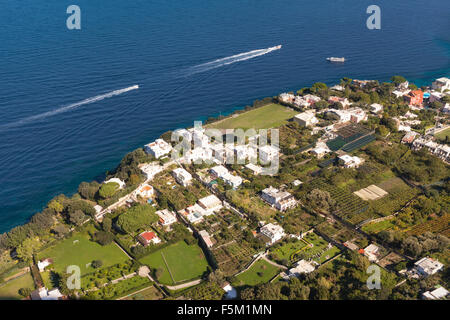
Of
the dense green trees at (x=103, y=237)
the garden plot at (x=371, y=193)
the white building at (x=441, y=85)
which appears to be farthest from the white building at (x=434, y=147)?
the dense green trees at (x=103, y=237)

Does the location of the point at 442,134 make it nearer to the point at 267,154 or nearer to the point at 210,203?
the point at 267,154

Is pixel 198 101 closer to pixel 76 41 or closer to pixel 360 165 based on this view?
pixel 360 165

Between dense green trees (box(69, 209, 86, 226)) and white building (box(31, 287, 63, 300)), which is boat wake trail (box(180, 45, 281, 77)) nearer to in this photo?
dense green trees (box(69, 209, 86, 226))

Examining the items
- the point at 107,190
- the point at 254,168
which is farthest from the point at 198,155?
the point at 107,190

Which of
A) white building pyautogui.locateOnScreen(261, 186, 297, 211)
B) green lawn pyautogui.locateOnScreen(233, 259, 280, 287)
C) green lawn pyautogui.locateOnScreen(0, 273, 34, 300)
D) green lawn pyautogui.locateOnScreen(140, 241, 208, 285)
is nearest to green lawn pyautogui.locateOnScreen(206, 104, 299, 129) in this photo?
white building pyautogui.locateOnScreen(261, 186, 297, 211)

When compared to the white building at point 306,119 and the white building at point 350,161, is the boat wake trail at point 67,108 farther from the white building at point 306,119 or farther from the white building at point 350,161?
the white building at point 350,161
